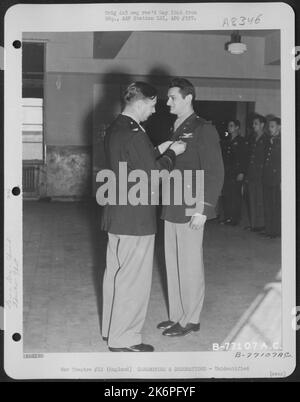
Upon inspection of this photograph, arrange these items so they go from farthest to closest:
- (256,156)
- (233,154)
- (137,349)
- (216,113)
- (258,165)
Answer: (258,165), (256,156), (216,113), (233,154), (137,349)

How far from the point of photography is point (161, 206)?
2.76 meters

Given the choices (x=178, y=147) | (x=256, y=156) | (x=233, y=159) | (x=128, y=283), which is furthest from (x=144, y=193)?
(x=256, y=156)

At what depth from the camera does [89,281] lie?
163 inches

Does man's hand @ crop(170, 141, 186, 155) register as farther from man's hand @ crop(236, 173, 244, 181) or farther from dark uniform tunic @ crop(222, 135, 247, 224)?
man's hand @ crop(236, 173, 244, 181)

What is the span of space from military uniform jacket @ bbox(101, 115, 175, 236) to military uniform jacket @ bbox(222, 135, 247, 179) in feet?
0.99

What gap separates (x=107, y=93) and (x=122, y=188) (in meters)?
0.80

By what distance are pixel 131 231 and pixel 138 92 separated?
0.62 metres

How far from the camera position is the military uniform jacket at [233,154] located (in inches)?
111

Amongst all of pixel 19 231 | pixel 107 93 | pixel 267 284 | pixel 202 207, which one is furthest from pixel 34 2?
pixel 267 284

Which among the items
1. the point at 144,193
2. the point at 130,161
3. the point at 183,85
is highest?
the point at 183,85

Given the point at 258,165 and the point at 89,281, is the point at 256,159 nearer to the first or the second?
the point at 258,165

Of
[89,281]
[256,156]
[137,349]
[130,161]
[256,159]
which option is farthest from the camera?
[89,281]

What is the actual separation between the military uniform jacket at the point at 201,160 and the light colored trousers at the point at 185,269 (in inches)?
4.1

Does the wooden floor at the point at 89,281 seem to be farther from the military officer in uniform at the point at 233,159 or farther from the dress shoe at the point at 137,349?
the military officer in uniform at the point at 233,159
